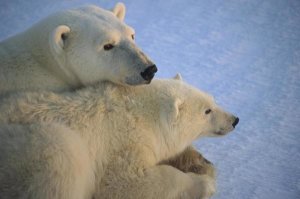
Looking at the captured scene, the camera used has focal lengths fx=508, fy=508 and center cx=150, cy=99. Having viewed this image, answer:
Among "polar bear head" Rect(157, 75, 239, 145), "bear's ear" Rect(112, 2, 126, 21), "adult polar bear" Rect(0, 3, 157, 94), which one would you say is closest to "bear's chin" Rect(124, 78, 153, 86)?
"adult polar bear" Rect(0, 3, 157, 94)

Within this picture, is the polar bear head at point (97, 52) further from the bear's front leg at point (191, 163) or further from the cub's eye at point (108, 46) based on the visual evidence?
the bear's front leg at point (191, 163)

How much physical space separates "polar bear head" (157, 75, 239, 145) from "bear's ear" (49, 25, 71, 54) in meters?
0.66

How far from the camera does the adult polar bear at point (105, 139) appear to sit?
97.6 inches

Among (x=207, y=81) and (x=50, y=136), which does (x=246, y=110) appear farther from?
(x=50, y=136)

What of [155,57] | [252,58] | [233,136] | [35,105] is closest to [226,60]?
[252,58]

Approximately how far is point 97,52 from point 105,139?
1.74ft

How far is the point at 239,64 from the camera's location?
205 inches

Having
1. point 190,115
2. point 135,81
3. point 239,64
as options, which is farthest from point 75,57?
point 239,64

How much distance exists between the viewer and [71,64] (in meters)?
3.02

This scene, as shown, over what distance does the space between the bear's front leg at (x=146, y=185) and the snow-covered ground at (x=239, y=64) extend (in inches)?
22.9

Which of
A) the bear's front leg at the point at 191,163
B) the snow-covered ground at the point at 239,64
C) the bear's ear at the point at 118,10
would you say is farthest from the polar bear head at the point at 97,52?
the snow-covered ground at the point at 239,64

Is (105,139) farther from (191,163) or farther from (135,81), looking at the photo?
(191,163)

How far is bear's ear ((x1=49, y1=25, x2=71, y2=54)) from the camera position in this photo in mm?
2949

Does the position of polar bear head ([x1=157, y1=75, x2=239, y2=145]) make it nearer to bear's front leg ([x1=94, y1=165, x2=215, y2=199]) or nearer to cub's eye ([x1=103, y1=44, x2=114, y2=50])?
bear's front leg ([x1=94, y1=165, x2=215, y2=199])
